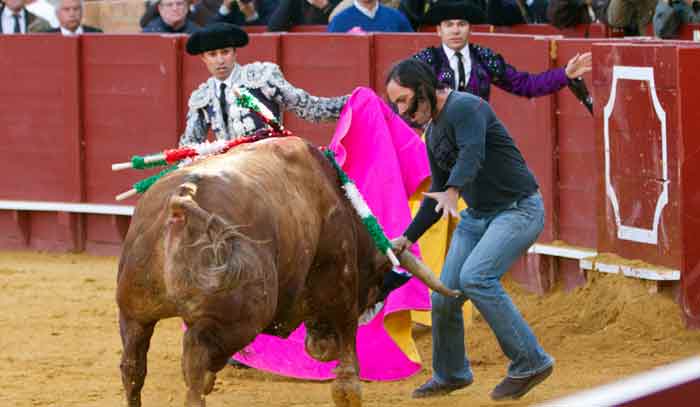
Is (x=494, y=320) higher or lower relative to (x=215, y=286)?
lower

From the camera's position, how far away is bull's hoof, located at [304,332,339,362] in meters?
4.78

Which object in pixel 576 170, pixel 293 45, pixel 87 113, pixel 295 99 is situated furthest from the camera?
pixel 87 113

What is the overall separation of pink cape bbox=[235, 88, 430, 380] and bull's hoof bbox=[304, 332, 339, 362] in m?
0.67

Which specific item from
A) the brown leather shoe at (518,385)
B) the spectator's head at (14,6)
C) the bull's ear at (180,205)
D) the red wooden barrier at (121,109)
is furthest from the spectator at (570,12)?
the bull's ear at (180,205)

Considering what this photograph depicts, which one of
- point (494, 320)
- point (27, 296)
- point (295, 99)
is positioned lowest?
→ point (27, 296)

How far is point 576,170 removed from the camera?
23.3 feet

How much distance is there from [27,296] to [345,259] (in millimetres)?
3683

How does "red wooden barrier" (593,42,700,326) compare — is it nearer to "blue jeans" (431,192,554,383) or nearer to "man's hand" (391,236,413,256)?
"blue jeans" (431,192,554,383)

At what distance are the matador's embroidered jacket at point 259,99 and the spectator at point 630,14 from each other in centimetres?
300

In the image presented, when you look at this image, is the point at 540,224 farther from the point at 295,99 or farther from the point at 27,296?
the point at 27,296

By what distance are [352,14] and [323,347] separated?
4.34 metres

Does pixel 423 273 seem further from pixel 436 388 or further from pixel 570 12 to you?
pixel 570 12

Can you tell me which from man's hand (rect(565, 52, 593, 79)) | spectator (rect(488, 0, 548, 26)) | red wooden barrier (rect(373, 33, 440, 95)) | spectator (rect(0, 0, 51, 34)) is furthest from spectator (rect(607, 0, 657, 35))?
spectator (rect(0, 0, 51, 34))

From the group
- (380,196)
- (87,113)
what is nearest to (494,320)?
(380,196)
